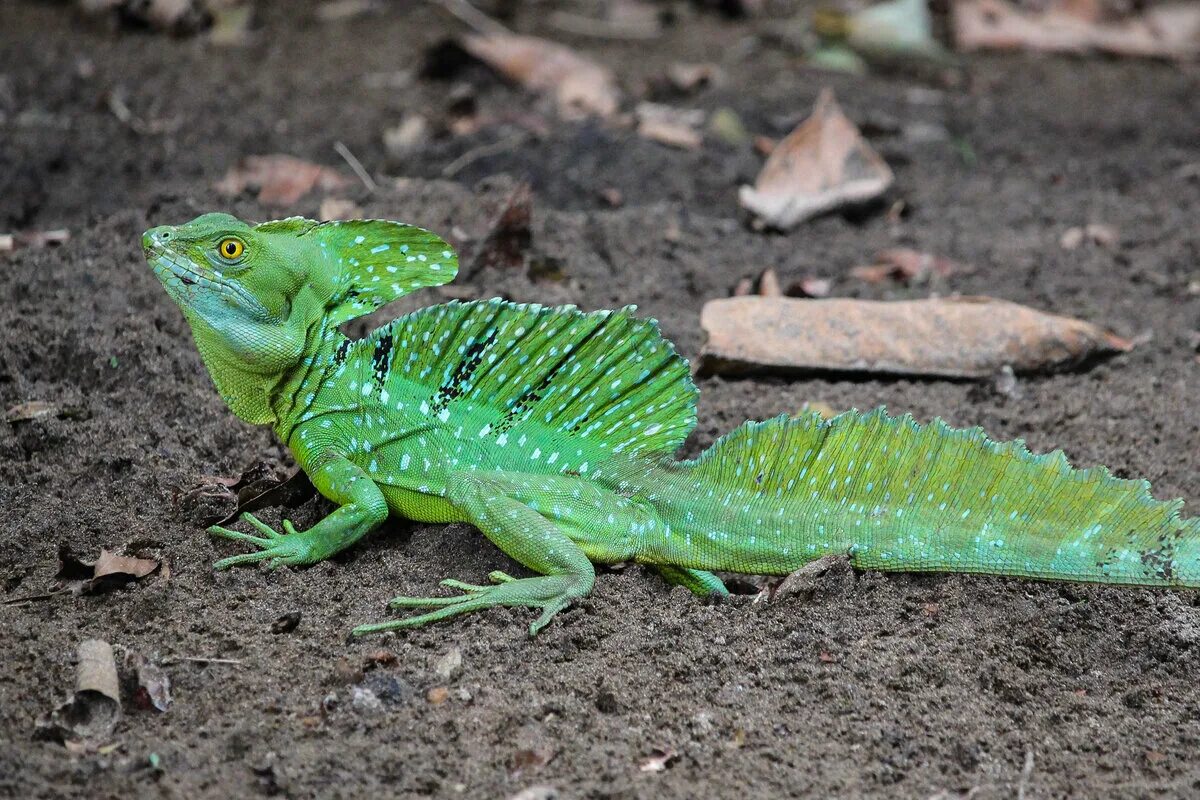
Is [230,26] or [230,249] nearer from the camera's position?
[230,249]

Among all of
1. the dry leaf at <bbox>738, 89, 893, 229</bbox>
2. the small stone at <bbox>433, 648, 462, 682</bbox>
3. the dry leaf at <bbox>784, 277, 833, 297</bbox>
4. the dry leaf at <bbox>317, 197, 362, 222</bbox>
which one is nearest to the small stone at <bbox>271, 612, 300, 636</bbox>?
the small stone at <bbox>433, 648, 462, 682</bbox>

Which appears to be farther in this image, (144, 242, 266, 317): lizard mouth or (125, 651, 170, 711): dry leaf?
Answer: (144, 242, 266, 317): lizard mouth

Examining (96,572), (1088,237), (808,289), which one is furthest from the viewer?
(1088,237)

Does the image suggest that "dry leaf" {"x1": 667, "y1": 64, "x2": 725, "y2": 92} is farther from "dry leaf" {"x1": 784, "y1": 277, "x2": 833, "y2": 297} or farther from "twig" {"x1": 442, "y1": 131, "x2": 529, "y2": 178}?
"dry leaf" {"x1": 784, "y1": 277, "x2": 833, "y2": 297}

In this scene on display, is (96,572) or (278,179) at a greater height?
(96,572)

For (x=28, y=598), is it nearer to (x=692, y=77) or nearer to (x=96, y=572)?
(x=96, y=572)

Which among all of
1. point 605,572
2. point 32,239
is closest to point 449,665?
point 605,572

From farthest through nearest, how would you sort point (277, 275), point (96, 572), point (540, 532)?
Result: point (277, 275) < point (540, 532) < point (96, 572)

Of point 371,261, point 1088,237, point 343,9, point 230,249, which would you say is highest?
point 230,249
